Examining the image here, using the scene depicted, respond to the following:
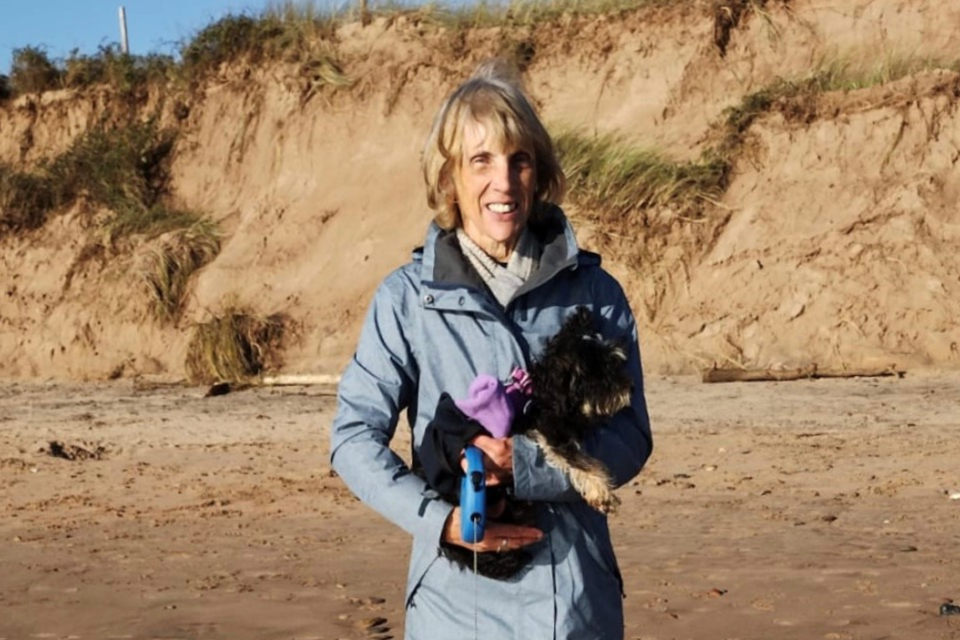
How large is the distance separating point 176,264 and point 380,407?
644 inches

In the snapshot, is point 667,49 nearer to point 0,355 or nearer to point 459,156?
point 0,355

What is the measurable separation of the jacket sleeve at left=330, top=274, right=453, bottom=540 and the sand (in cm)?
350

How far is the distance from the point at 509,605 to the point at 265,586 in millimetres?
4723

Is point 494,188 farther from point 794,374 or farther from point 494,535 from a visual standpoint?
point 794,374

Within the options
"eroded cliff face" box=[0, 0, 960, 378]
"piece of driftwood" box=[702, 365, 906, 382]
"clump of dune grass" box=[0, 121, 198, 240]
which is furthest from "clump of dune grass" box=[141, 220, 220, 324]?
"piece of driftwood" box=[702, 365, 906, 382]

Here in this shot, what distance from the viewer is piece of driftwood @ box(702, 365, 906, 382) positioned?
13.3 m

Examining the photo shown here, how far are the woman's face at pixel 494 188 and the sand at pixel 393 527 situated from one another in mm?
3483

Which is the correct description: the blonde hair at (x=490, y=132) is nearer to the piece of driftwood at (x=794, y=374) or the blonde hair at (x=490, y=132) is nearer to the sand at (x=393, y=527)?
the sand at (x=393, y=527)

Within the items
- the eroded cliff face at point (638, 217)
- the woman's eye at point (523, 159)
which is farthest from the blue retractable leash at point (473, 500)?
the eroded cliff face at point (638, 217)

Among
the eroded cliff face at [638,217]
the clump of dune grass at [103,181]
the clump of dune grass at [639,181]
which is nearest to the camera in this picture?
the eroded cliff face at [638,217]

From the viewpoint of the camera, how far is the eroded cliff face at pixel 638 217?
14508 millimetres

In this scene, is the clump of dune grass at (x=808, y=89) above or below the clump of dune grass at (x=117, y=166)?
above

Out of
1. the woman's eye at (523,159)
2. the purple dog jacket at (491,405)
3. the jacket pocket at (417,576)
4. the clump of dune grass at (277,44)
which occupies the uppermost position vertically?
the clump of dune grass at (277,44)

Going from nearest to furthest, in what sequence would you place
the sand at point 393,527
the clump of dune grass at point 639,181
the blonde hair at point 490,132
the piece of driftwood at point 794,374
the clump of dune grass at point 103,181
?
the blonde hair at point 490,132 < the sand at point 393,527 < the piece of driftwood at point 794,374 < the clump of dune grass at point 639,181 < the clump of dune grass at point 103,181
